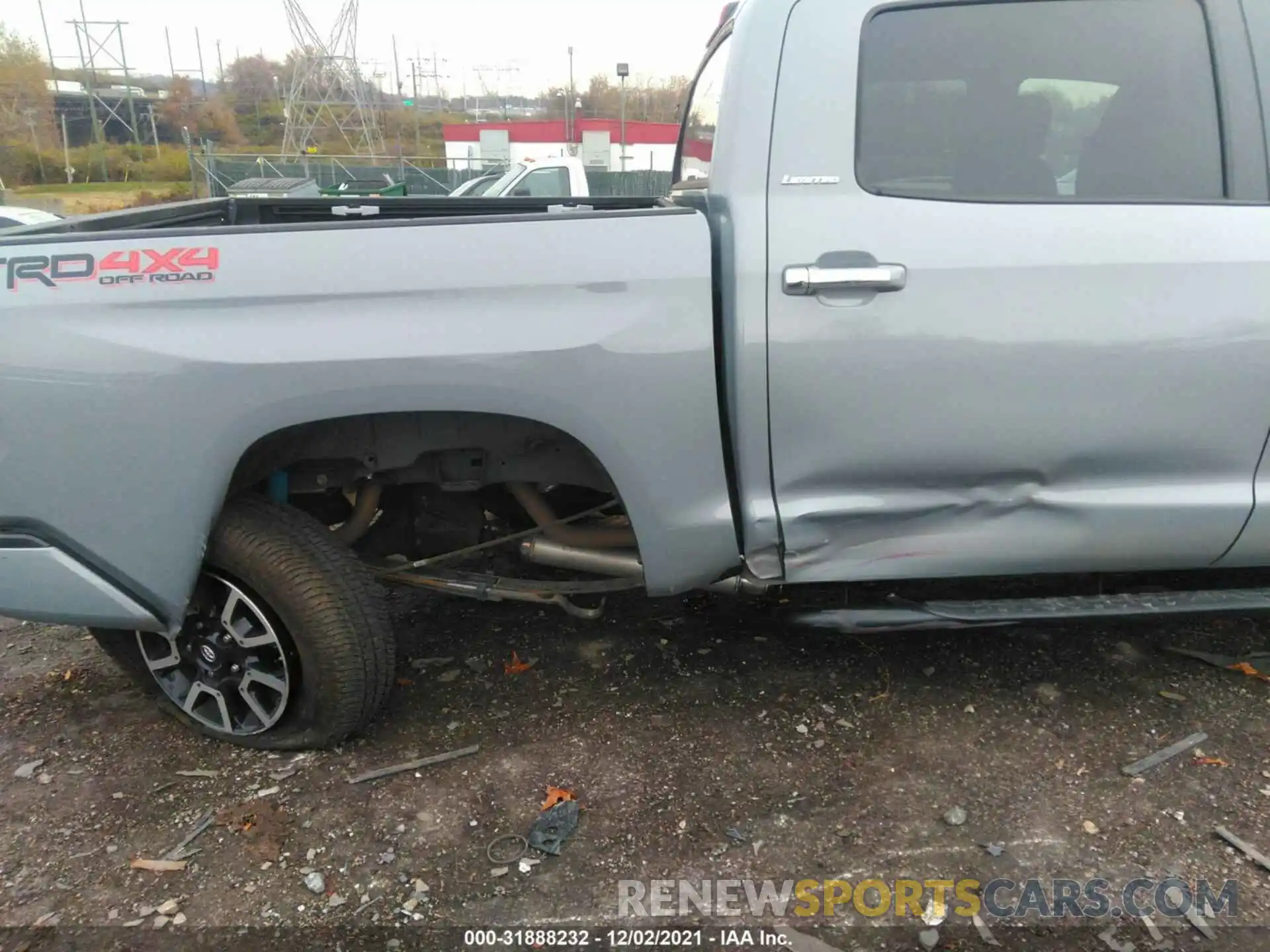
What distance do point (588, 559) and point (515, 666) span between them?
27.2 inches

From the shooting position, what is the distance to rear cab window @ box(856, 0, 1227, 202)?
227 centimetres

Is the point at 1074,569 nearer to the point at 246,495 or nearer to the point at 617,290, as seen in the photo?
the point at 617,290

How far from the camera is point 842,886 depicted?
87.1 inches

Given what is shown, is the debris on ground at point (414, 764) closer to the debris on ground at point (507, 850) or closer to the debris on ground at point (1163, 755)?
the debris on ground at point (507, 850)

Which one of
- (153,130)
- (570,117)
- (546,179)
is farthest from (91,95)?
(546,179)

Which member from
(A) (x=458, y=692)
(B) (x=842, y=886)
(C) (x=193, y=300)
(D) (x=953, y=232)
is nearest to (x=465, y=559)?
(A) (x=458, y=692)

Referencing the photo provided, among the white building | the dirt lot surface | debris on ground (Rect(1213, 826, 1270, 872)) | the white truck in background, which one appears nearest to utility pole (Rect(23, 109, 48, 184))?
the white building

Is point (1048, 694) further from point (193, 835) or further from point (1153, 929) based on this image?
point (193, 835)

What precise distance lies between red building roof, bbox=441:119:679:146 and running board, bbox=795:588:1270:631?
1267 inches

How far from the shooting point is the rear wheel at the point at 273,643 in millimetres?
2461

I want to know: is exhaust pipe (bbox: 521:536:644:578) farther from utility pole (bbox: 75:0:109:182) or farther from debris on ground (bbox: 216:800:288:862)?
utility pole (bbox: 75:0:109:182)

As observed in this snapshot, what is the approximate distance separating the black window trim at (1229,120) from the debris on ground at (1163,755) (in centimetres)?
151

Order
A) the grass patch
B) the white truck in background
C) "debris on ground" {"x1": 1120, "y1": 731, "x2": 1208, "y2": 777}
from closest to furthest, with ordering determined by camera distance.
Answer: "debris on ground" {"x1": 1120, "y1": 731, "x2": 1208, "y2": 777}
the white truck in background
the grass patch

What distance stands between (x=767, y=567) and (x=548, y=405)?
72cm
